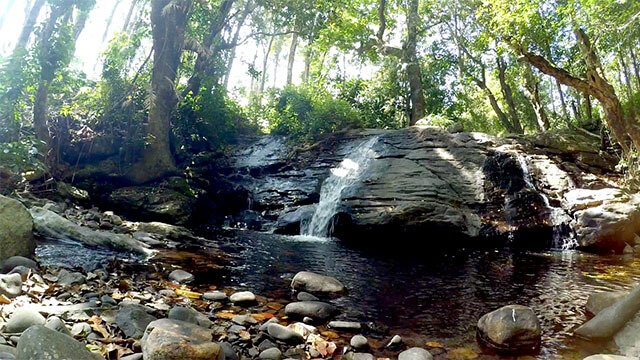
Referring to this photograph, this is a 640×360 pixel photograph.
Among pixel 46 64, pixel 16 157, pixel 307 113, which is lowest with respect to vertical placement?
pixel 16 157

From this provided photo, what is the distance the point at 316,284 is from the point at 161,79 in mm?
9697

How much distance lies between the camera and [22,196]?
8789mm

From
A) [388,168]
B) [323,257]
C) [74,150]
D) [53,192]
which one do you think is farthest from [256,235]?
[74,150]

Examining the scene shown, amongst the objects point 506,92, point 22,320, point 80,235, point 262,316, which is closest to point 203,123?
point 80,235

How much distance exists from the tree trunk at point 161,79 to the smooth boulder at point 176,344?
10.2 meters

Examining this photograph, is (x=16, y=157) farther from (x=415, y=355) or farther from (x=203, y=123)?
(x=415, y=355)

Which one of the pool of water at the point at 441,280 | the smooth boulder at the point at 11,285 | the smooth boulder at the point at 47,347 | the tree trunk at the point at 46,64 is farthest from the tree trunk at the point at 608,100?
the tree trunk at the point at 46,64

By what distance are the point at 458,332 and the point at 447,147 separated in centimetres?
908

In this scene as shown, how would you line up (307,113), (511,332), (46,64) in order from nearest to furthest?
(511,332), (46,64), (307,113)

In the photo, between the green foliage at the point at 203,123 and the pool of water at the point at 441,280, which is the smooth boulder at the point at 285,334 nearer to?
the pool of water at the point at 441,280

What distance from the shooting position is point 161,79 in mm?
12508

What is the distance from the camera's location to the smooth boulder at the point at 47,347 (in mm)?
2314

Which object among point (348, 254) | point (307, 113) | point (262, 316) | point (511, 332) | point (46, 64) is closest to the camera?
point (511, 332)

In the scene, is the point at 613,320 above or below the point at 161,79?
below
